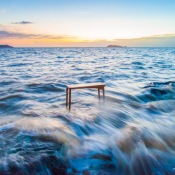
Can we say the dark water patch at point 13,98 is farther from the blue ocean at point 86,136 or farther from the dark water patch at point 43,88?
the dark water patch at point 43,88

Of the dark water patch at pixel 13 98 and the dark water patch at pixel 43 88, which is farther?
the dark water patch at pixel 43 88

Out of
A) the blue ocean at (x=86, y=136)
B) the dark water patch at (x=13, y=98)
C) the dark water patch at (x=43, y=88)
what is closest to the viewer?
the blue ocean at (x=86, y=136)

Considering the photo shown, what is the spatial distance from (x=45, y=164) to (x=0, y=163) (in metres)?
1.18

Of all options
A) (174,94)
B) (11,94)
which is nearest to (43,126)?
(11,94)

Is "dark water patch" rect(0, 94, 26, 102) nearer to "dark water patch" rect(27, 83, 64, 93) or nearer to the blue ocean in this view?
the blue ocean

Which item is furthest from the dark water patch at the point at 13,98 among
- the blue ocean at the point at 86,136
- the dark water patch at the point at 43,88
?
the dark water patch at the point at 43,88

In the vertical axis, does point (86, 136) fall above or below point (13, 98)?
below

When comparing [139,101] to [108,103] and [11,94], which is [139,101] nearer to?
[108,103]

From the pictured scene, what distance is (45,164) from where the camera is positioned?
542cm

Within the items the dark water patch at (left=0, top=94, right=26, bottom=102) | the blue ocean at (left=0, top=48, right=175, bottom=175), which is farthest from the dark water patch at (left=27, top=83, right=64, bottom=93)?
the blue ocean at (left=0, top=48, right=175, bottom=175)

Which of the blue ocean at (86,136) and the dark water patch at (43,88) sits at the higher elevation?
the dark water patch at (43,88)

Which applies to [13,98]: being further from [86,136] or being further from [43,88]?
[86,136]

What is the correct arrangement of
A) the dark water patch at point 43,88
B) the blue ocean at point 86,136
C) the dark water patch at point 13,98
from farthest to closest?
the dark water patch at point 43,88 < the dark water patch at point 13,98 < the blue ocean at point 86,136

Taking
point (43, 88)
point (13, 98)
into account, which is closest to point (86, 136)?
point (13, 98)
